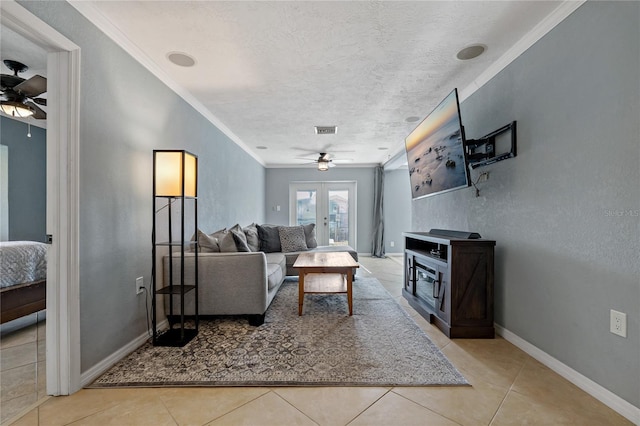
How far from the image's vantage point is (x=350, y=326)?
8.01 feet

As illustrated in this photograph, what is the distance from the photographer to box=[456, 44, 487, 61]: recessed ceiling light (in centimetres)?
206

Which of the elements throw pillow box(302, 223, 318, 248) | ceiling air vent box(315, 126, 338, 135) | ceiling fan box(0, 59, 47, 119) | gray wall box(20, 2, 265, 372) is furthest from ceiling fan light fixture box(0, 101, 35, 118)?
throw pillow box(302, 223, 318, 248)

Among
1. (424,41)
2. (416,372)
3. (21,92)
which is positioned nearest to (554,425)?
(416,372)

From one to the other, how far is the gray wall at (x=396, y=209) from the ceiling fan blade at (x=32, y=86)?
240 inches

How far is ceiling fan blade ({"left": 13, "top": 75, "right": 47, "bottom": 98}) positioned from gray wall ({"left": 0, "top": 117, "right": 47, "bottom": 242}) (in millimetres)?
1926

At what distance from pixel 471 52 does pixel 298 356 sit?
273cm

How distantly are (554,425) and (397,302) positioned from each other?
6.12ft

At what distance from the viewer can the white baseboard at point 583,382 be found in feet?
4.33

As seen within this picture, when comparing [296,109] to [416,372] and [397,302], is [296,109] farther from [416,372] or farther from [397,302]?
[416,372]

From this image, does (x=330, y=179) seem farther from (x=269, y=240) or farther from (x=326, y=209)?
(x=269, y=240)

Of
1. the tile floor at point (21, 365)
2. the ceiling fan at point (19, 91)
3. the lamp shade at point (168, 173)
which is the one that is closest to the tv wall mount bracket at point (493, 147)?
the lamp shade at point (168, 173)

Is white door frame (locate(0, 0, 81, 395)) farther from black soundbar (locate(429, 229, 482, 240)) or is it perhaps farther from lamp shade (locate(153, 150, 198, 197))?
black soundbar (locate(429, 229, 482, 240))

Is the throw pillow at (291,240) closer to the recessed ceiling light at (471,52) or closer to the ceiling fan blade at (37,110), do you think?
the ceiling fan blade at (37,110)

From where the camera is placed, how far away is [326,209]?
693 cm
